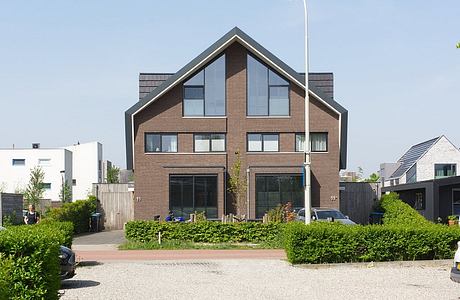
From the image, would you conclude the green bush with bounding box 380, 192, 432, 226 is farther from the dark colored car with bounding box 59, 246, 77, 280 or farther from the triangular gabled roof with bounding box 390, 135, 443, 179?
the triangular gabled roof with bounding box 390, 135, 443, 179

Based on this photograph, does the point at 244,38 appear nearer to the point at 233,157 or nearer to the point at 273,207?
the point at 233,157

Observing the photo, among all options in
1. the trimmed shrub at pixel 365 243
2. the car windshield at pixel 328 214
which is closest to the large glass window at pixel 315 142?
the car windshield at pixel 328 214

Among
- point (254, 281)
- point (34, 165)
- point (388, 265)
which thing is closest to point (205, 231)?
point (388, 265)

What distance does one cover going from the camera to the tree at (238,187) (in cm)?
3562

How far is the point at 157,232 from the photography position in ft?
91.8

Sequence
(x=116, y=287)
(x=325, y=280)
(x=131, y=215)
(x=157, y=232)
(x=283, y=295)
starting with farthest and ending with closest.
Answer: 1. (x=131, y=215)
2. (x=157, y=232)
3. (x=325, y=280)
4. (x=116, y=287)
5. (x=283, y=295)

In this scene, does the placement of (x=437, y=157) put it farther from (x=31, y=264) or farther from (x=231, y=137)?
(x=31, y=264)

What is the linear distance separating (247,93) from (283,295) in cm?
2414

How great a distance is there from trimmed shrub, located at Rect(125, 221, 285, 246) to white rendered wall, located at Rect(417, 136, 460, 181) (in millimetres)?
35786

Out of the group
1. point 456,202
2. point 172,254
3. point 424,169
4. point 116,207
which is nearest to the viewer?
point 172,254

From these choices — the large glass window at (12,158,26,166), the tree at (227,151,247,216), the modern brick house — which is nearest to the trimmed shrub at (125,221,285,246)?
the tree at (227,151,247,216)

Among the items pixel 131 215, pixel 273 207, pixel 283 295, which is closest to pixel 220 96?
pixel 273 207

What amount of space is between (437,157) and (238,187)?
102 feet

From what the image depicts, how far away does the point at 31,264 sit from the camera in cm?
1062
